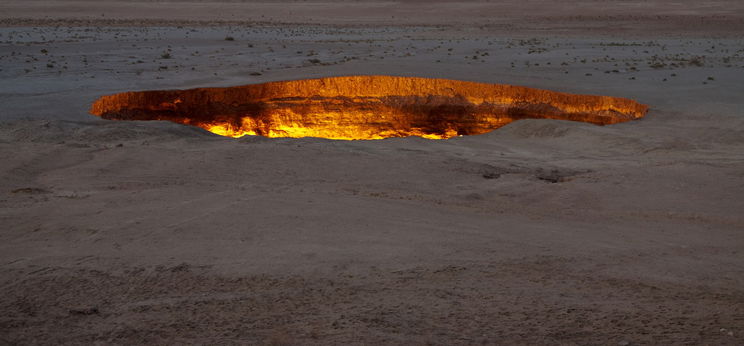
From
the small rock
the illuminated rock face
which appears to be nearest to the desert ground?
the small rock

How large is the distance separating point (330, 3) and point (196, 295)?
51735mm

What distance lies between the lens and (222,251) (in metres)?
4.61

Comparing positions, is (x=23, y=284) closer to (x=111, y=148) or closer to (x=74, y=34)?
(x=111, y=148)

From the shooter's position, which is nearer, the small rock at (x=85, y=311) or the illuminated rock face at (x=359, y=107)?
the small rock at (x=85, y=311)

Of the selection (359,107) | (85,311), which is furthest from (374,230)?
(359,107)

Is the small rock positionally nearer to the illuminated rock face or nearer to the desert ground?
the desert ground

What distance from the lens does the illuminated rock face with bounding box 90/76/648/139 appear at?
1277cm

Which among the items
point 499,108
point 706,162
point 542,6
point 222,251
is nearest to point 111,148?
point 222,251

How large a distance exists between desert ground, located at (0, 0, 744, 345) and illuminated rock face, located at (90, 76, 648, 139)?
2.07 feet

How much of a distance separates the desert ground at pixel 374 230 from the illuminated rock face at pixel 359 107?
631 millimetres

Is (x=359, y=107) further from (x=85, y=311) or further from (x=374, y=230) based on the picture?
(x=85, y=311)

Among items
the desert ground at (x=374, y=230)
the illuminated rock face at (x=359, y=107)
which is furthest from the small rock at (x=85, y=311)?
the illuminated rock face at (x=359, y=107)

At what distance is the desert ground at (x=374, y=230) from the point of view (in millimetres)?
3607

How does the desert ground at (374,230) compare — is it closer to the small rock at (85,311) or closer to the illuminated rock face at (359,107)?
the small rock at (85,311)
